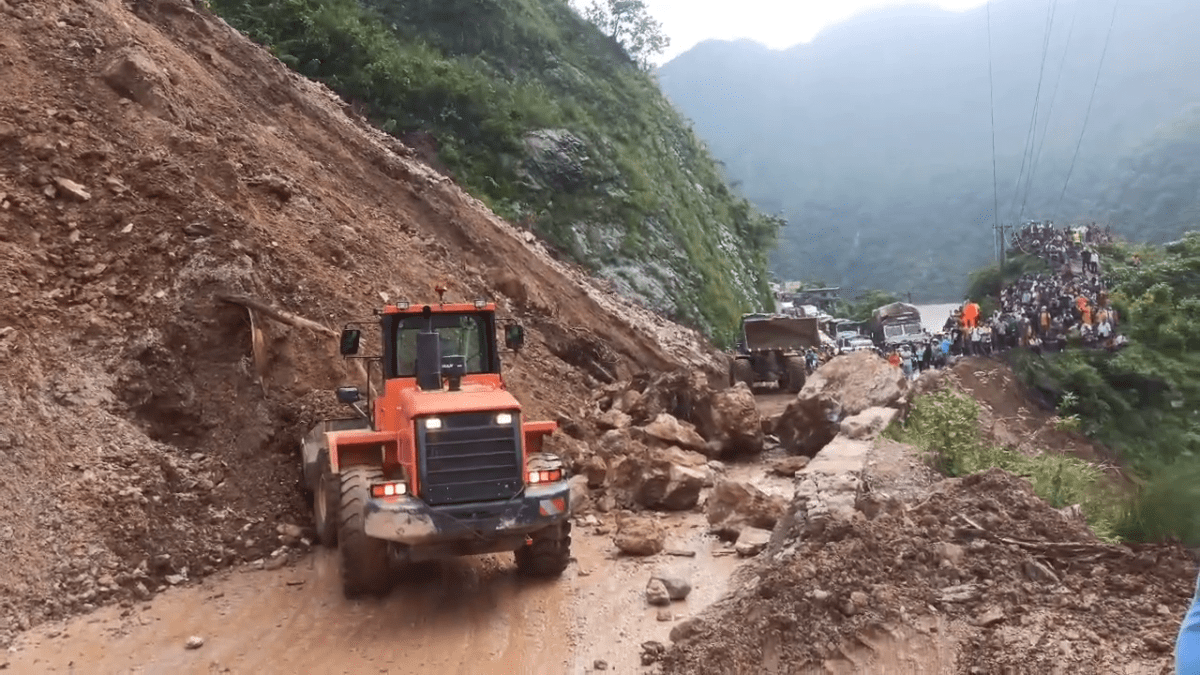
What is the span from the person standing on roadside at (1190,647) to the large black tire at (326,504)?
21.2 ft

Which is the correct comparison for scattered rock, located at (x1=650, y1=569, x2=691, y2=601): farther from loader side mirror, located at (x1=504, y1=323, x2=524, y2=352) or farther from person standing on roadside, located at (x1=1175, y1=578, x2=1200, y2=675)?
person standing on roadside, located at (x1=1175, y1=578, x2=1200, y2=675)

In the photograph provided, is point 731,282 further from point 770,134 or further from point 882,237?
point 770,134

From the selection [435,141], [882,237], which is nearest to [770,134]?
[882,237]

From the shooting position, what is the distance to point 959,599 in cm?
475

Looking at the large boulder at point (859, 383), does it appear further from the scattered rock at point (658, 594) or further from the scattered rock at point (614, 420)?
Result: the scattered rock at point (658, 594)

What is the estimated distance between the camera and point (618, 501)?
32.1ft

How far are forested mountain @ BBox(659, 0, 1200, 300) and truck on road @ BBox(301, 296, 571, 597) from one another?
23.2 feet

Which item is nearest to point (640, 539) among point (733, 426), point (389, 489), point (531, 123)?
point (389, 489)

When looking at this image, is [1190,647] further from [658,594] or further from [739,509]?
[739,509]

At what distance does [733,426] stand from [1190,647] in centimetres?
1054

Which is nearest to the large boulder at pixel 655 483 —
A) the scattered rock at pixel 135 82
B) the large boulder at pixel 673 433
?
the large boulder at pixel 673 433

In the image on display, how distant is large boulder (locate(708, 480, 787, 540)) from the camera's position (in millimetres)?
8469

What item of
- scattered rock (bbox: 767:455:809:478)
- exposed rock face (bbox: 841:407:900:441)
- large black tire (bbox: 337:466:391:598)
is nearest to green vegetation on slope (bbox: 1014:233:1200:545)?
exposed rock face (bbox: 841:407:900:441)

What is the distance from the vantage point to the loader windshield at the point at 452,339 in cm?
752
